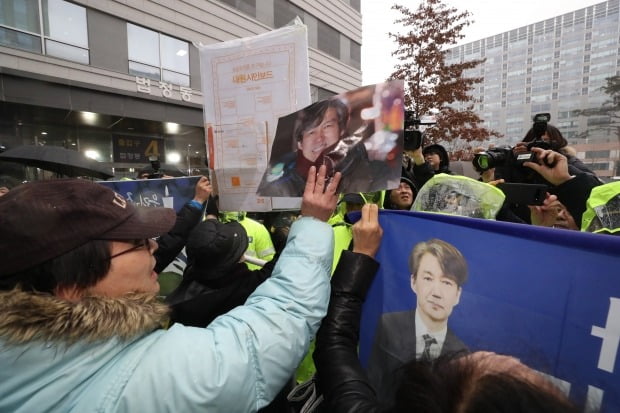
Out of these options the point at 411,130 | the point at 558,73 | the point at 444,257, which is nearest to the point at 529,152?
the point at 411,130

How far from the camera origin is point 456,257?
110 cm

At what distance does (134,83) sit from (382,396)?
12.5 metres

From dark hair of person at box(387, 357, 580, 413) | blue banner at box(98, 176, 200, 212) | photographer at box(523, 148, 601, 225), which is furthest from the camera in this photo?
blue banner at box(98, 176, 200, 212)

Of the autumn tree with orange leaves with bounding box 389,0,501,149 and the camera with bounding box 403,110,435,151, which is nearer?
the camera with bounding box 403,110,435,151

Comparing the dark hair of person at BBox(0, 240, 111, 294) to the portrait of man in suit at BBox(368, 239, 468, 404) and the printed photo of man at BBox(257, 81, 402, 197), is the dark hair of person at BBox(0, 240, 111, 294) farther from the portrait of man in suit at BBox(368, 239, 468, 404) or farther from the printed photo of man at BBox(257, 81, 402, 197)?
the portrait of man in suit at BBox(368, 239, 468, 404)

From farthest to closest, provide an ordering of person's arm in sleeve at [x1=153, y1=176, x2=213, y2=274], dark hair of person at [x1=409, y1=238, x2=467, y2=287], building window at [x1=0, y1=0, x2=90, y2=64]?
building window at [x1=0, y1=0, x2=90, y2=64], person's arm in sleeve at [x1=153, y1=176, x2=213, y2=274], dark hair of person at [x1=409, y1=238, x2=467, y2=287]

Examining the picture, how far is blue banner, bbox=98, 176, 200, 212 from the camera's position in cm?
305

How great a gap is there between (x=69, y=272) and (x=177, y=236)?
155cm

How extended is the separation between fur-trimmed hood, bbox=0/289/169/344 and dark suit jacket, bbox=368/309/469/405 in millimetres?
815

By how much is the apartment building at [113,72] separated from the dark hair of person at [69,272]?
36.4 ft

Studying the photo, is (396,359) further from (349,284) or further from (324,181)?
(324,181)

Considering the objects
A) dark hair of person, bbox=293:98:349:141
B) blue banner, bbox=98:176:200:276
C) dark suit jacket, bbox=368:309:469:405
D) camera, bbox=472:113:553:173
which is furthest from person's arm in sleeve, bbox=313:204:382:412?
blue banner, bbox=98:176:200:276

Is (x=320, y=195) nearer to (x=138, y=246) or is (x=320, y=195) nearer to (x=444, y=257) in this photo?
(x=444, y=257)

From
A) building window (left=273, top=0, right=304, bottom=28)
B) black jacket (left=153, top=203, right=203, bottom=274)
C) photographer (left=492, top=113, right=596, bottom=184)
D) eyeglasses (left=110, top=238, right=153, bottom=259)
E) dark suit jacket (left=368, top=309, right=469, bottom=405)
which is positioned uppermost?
building window (left=273, top=0, right=304, bottom=28)
